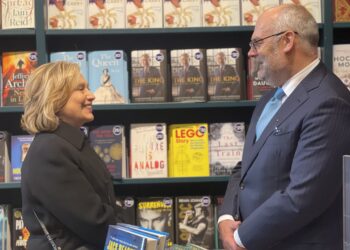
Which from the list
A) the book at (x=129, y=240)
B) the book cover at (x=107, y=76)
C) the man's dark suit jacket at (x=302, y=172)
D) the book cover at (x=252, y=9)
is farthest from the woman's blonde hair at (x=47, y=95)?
the book cover at (x=252, y=9)

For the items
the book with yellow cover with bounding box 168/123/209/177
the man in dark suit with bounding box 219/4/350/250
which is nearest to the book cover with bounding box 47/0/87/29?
the book with yellow cover with bounding box 168/123/209/177

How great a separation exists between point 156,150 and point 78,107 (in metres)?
0.80

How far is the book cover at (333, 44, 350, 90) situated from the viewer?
2920 millimetres

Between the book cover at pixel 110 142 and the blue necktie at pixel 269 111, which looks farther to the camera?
the book cover at pixel 110 142

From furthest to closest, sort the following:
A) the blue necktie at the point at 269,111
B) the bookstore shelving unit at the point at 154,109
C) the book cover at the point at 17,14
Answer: the bookstore shelving unit at the point at 154,109
the book cover at the point at 17,14
the blue necktie at the point at 269,111

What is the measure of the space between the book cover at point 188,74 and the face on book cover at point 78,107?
744mm

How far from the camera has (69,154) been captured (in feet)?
6.67

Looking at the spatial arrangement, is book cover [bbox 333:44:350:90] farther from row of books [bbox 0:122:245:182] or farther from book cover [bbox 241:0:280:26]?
row of books [bbox 0:122:245:182]

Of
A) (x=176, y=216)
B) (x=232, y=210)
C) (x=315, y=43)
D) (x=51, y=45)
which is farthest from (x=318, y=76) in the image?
(x=51, y=45)

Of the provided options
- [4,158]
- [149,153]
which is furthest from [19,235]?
[149,153]

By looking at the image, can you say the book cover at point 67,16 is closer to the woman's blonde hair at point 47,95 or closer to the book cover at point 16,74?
the book cover at point 16,74

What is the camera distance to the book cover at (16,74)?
2938mm

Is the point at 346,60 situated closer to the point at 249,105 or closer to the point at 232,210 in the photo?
the point at 249,105

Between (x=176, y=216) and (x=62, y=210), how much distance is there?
1.08 metres
